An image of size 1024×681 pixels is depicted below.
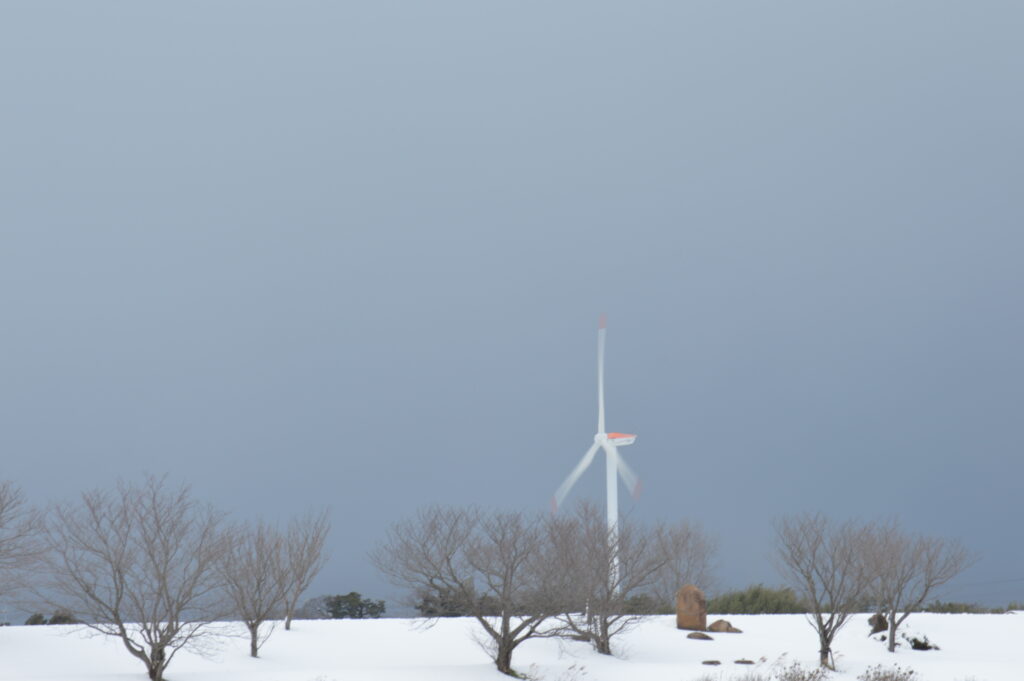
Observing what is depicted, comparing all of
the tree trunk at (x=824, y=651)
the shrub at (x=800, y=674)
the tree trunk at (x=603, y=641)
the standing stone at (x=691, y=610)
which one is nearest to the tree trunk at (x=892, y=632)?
the tree trunk at (x=824, y=651)

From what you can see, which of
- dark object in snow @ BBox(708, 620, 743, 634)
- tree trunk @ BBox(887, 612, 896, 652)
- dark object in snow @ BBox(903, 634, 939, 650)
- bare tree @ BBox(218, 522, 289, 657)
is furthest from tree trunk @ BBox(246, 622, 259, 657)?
dark object in snow @ BBox(903, 634, 939, 650)

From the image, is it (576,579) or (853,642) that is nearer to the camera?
(576,579)

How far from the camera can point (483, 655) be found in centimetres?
3394

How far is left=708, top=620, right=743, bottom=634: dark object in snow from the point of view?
3990 cm

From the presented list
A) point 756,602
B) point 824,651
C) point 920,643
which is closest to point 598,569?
point 824,651

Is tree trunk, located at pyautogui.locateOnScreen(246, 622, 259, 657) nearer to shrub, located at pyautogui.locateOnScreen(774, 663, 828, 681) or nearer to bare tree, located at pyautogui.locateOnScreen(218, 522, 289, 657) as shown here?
bare tree, located at pyautogui.locateOnScreen(218, 522, 289, 657)

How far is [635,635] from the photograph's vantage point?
38.2 meters

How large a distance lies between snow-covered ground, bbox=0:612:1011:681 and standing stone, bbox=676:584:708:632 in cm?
66

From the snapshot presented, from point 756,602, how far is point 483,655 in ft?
79.1

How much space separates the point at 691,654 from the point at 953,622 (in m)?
13.4

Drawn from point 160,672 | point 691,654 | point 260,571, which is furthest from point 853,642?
point 160,672

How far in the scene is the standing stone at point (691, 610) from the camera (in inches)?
1596

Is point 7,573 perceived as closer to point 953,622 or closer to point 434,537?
point 434,537

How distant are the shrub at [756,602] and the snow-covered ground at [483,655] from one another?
10.2m
